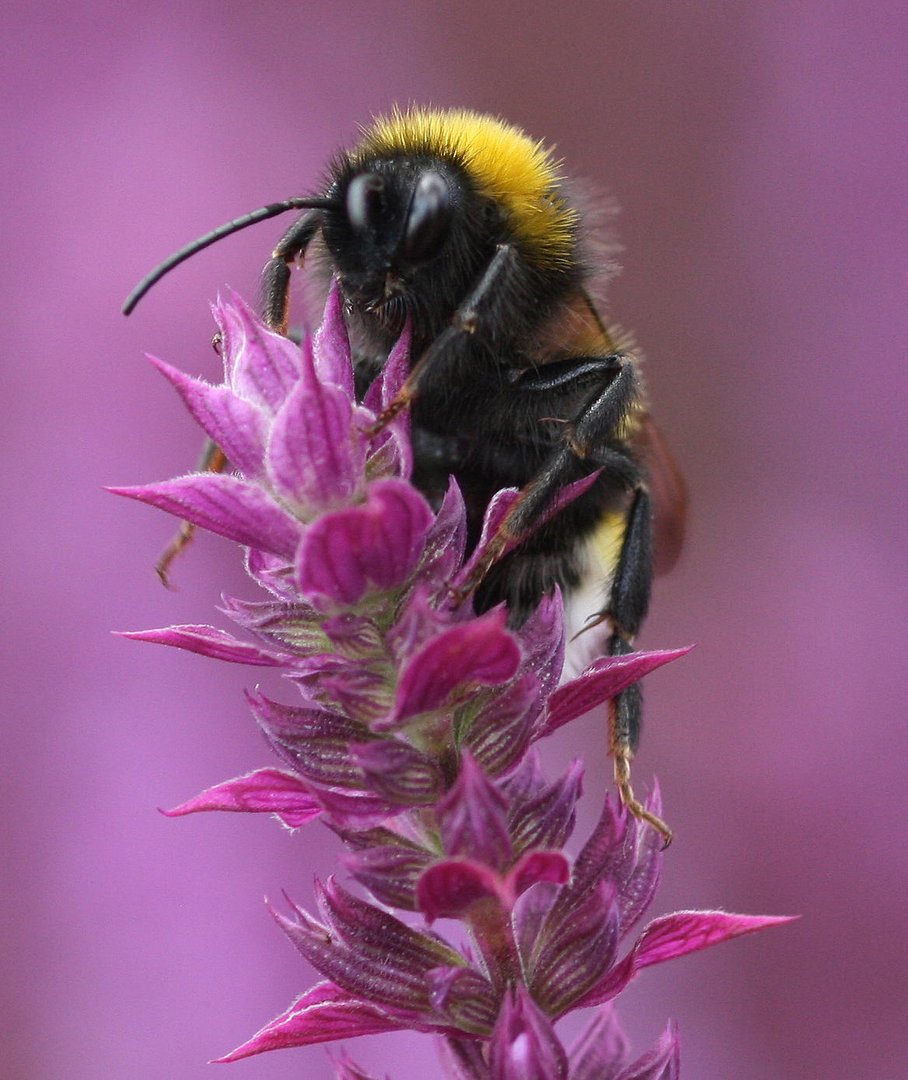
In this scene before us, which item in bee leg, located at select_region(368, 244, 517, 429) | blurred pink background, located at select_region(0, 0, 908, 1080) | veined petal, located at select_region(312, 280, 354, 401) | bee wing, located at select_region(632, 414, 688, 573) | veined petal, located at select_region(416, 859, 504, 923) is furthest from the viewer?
blurred pink background, located at select_region(0, 0, 908, 1080)

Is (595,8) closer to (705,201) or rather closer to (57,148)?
(705,201)

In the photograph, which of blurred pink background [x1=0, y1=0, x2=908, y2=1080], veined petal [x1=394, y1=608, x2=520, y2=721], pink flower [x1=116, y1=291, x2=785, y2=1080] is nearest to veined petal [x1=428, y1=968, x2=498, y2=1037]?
pink flower [x1=116, y1=291, x2=785, y2=1080]

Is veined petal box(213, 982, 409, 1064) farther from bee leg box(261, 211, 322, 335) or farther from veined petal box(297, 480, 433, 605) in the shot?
bee leg box(261, 211, 322, 335)

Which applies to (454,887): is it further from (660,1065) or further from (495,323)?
(495,323)

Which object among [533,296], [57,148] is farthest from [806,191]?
[533,296]

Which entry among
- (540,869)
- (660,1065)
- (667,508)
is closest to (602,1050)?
(660,1065)
